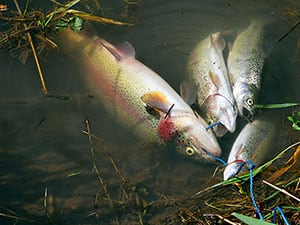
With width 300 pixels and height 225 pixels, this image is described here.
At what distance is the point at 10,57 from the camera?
397 centimetres

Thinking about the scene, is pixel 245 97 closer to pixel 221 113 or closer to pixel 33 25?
pixel 221 113

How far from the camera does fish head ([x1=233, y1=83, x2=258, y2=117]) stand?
3.63m

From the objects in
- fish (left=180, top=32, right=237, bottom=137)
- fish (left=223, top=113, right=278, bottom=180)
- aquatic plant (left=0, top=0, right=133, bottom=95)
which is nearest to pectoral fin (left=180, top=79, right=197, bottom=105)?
fish (left=180, top=32, right=237, bottom=137)

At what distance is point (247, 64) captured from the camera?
382 cm

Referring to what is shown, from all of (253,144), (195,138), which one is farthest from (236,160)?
(195,138)

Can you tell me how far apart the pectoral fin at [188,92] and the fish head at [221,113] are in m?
0.17

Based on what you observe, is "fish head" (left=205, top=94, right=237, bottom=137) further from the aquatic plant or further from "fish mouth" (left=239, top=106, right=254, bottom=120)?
the aquatic plant

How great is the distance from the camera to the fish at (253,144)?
3372mm

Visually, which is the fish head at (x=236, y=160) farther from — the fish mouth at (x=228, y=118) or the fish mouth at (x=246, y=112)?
the fish mouth at (x=246, y=112)

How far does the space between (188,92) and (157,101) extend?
317mm

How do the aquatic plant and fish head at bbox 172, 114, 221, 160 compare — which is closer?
fish head at bbox 172, 114, 221, 160

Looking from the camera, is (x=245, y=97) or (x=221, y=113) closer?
(x=221, y=113)

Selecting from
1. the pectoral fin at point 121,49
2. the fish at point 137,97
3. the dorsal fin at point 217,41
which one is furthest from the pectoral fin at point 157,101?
the dorsal fin at point 217,41

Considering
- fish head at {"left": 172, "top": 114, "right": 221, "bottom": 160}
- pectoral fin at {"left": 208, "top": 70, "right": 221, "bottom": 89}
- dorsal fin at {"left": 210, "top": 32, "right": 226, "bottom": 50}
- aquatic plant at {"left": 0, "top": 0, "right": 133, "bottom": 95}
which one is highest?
aquatic plant at {"left": 0, "top": 0, "right": 133, "bottom": 95}
